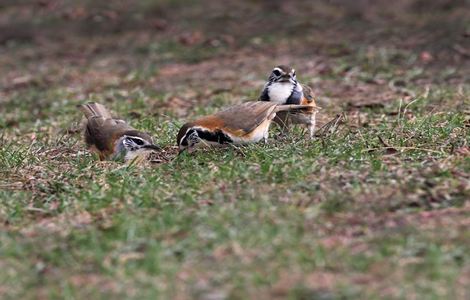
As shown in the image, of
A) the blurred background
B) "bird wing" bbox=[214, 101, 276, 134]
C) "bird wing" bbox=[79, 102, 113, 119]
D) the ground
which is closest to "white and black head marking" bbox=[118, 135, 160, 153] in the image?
the ground

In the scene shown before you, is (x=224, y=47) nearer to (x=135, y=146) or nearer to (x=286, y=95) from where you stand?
(x=286, y=95)

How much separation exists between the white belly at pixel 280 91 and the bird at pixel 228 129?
0.43 meters

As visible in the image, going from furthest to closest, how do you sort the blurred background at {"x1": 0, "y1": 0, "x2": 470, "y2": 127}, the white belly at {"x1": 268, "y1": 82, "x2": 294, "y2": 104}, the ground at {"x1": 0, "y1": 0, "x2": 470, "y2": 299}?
the blurred background at {"x1": 0, "y1": 0, "x2": 470, "y2": 127}, the white belly at {"x1": 268, "y1": 82, "x2": 294, "y2": 104}, the ground at {"x1": 0, "y1": 0, "x2": 470, "y2": 299}

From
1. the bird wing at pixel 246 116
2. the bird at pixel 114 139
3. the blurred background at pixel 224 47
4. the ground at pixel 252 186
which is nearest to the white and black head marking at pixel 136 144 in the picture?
the bird at pixel 114 139

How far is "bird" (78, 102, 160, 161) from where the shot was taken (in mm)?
8562

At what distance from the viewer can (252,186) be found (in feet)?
23.7

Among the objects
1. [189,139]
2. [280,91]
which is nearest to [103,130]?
[189,139]

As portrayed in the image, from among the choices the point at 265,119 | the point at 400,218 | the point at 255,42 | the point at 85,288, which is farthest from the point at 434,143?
the point at 255,42

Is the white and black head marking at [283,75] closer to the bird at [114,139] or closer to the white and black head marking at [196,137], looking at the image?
the white and black head marking at [196,137]

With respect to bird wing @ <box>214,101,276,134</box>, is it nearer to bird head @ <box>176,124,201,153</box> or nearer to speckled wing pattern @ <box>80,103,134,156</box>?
bird head @ <box>176,124,201,153</box>

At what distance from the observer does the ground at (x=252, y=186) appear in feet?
18.1

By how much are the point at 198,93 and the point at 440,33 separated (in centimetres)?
452

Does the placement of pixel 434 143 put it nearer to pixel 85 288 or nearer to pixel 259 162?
pixel 259 162

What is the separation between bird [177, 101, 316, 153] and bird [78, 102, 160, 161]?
0.32m
